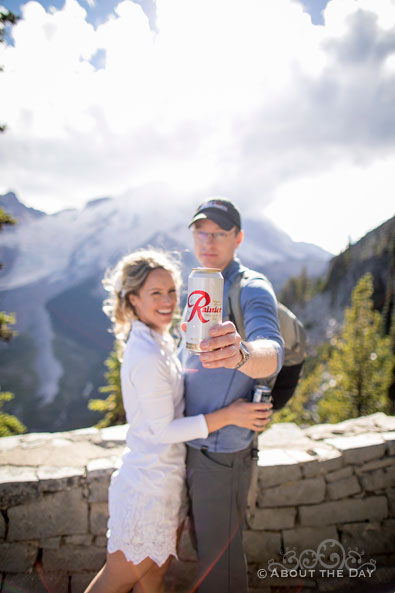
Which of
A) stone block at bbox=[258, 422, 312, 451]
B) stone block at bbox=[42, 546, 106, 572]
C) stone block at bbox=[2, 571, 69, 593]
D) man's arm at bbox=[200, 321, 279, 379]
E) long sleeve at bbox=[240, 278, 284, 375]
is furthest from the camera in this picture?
stone block at bbox=[258, 422, 312, 451]

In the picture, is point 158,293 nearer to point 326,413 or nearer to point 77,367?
point 326,413

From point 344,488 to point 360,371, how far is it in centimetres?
1018

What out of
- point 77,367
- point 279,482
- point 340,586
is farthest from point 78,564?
point 77,367

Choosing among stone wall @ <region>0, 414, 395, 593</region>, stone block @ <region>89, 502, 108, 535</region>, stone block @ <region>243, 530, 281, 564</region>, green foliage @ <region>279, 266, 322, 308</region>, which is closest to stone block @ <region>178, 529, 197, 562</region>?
stone wall @ <region>0, 414, 395, 593</region>

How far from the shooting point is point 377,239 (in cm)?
6875

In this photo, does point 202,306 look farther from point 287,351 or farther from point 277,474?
point 277,474

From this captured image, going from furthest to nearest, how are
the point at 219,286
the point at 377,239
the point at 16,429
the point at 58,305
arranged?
the point at 58,305 → the point at 377,239 → the point at 16,429 → the point at 219,286

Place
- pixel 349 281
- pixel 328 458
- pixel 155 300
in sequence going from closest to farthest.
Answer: pixel 155 300 < pixel 328 458 < pixel 349 281

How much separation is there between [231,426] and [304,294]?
84.6 m

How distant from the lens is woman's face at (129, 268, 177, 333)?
7.19 feet

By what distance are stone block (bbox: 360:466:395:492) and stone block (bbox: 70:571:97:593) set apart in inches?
113

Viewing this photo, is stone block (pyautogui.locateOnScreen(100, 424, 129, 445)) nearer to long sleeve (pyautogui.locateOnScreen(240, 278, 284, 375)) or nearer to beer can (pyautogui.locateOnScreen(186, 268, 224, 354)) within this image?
long sleeve (pyautogui.locateOnScreen(240, 278, 284, 375))

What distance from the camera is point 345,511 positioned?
3.20 m

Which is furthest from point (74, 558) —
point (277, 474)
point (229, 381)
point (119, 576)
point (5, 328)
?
point (5, 328)
